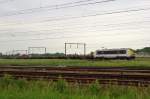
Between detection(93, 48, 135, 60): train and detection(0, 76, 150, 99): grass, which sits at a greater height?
detection(93, 48, 135, 60): train

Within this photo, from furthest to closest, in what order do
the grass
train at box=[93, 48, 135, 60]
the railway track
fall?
train at box=[93, 48, 135, 60]
the railway track
the grass

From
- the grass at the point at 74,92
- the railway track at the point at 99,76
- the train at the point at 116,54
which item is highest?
the train at the point at 116,54

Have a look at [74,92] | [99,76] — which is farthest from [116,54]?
[74,92]

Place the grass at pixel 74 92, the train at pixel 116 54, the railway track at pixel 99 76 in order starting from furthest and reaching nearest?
1. the train at pixel 116 54
2. the railway track at pixel 99 76
3. the grass at pixel 74 92

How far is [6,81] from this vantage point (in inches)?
789

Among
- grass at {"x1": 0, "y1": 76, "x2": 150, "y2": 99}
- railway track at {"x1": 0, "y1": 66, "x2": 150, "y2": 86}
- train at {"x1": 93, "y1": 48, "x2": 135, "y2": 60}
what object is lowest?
grass at {"x1": 0, "y1": 76, "x2": 150, "y2": 99}

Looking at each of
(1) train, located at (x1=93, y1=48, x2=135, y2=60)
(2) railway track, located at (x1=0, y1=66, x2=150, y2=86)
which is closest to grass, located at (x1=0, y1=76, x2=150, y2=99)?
(2) railway track, located at (x1=0, y1=66, x2=150, y2=86)

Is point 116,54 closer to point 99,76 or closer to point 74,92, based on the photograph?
point 99,76

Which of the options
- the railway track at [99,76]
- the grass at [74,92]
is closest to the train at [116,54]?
the railway track at [99,76]

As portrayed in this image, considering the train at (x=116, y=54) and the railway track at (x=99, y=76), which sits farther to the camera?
the train at (x=116, y=54)

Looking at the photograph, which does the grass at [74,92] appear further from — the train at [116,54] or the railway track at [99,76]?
the train at [116,54]

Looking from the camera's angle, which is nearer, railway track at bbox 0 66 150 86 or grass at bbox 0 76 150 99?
grass at bbox 0 76 150 99

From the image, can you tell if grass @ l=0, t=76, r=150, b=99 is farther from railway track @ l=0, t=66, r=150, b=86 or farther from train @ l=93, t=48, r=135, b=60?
train @ l=93, t=48, r=135, b=60

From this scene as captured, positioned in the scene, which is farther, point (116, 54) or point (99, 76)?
point (116, 54)
